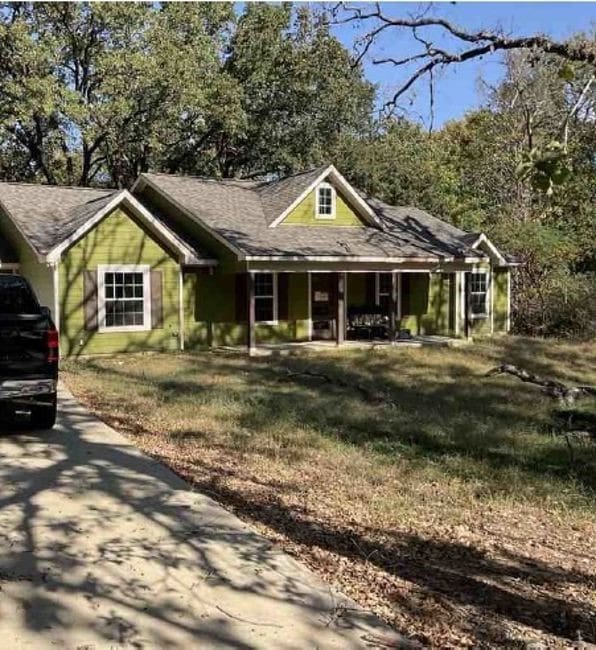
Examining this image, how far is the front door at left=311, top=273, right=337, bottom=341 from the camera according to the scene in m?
21.1

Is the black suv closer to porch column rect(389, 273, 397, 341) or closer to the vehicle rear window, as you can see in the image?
the vehicle rear window

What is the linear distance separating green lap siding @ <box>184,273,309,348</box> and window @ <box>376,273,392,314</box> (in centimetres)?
313

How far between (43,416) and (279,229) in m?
12.5

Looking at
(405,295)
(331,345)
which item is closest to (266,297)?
(331,345)

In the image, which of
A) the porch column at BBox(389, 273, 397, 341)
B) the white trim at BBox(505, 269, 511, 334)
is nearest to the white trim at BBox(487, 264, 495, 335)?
the white trim at BBox(505, 269, 511, 334)

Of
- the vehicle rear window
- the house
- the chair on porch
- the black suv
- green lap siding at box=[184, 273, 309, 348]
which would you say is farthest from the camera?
the chair on porch

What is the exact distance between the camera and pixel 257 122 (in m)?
31.3

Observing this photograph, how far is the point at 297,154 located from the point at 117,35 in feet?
29.2

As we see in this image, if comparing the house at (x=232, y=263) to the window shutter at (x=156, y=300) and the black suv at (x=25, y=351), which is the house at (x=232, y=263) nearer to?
the window shutter at (x=156, y=300)

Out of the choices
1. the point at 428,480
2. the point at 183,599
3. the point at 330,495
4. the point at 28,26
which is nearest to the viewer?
A: the point at 183,599

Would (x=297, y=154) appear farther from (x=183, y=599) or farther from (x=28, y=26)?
(x=183, y=599)

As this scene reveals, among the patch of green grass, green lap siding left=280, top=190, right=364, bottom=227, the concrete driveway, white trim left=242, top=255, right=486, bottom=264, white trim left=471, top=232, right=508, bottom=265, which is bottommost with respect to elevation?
the patch of green grass

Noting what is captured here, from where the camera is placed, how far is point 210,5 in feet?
100

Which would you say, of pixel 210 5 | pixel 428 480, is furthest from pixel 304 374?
pixel 210 5
